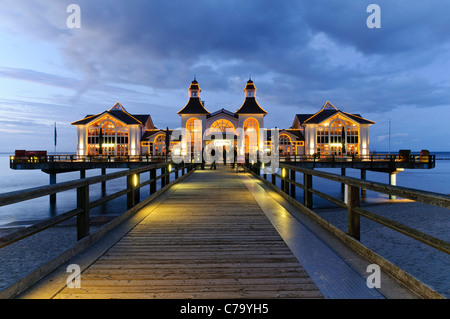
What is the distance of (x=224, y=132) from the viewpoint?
3900cm

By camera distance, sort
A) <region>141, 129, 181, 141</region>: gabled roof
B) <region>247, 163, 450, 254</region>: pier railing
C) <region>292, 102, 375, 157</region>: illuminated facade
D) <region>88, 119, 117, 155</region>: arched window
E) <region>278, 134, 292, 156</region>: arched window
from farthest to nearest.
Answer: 1. <region>278, 134, 292, 156</region>: arched window
2. <region>141, 129, 181, 141</region>: gabled roof
3. <region>88, 119, 117, 155</region>: arched window
4. <region>292, 102, 375, 157</region>: illuminated facade
5. <region>247, 163, 450, 254</region>: pier railing

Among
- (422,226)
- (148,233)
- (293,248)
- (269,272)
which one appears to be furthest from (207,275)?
(422,226)

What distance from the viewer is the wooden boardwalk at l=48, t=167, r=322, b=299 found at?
2.74 meters

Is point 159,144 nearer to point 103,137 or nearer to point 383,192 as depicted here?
point 103,137

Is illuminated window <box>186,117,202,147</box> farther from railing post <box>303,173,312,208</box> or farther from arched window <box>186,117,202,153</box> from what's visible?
railing post <box>303,173,312,208</box>

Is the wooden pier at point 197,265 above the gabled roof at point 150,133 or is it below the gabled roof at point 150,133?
below

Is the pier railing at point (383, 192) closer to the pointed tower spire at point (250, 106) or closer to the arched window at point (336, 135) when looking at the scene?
the pointed tower spire at point (250, 106)

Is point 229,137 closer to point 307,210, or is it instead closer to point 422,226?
point 422,226

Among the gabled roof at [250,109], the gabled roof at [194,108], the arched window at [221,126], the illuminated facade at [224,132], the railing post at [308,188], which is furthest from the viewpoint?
the gabled roof at [194,108]

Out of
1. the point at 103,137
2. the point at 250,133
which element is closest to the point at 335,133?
the point at 250,133

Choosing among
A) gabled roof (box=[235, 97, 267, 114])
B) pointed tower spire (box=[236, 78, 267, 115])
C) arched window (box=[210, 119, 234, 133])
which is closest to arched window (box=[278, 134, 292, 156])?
pointed tower spire (box=[236, 78, 267, 115])

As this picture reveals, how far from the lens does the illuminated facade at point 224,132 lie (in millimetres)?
39125

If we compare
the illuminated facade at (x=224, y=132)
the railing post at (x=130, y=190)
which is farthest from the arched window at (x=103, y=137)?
the railing post at (x=130, y=190)
